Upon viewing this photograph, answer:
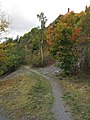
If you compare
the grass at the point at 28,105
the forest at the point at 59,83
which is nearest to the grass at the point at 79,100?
the forest at the point at 59,83

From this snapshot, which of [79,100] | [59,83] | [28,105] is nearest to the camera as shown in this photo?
[28,105]

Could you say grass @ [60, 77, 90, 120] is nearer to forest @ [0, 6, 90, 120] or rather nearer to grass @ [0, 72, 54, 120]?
forest @ [0, 6, 90, 120]

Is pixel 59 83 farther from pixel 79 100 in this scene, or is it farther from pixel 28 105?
pixel 28 105

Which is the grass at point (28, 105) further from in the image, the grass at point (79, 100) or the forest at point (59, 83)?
the grass at point (79, 100)

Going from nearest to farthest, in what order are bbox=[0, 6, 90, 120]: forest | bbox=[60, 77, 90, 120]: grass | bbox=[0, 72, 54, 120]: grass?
bbox=[60, 77, 90, 120]: grass
bbox=[0, 72, 54, 120]: grass
bbox=[0, 6, 90, 120]: forest

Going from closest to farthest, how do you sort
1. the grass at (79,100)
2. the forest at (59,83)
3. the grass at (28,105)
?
the grass at (79,100)
the grass at (28,105)
the forest at (59,83)

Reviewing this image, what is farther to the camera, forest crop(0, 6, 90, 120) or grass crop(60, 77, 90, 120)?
forest crop(0, 6, 90, 120)

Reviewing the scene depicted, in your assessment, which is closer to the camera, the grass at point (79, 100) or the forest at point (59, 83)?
the grass at point (79, 100)

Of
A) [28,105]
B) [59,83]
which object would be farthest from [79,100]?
[59,83]

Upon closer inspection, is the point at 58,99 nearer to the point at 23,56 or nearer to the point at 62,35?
the point at 62,35

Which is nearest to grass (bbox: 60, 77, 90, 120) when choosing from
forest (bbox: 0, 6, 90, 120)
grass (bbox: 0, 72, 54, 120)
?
forest (bbox: 0, 6, 90, 120)

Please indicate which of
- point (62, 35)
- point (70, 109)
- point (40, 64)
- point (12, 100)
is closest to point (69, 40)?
point (62, 35)

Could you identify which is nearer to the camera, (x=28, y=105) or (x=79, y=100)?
(x=28, y=105)

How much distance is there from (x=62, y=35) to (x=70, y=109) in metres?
19.5
